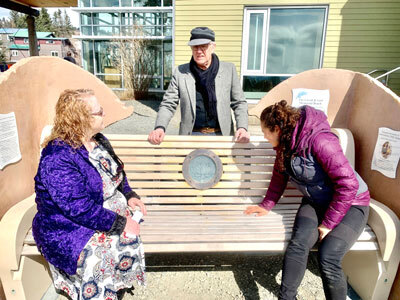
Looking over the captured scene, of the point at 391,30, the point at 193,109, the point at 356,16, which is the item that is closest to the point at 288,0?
the point at 356,16

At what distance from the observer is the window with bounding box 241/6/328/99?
9.09 meters

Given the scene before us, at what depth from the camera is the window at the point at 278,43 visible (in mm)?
9094

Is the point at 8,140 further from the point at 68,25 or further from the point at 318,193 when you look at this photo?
the point at 68,25

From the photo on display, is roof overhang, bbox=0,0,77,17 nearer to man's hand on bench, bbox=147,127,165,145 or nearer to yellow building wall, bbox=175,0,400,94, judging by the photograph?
yellow building wall, bbox=175,0,400,94

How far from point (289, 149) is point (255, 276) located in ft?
4.18

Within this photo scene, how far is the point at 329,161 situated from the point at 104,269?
1.63 m

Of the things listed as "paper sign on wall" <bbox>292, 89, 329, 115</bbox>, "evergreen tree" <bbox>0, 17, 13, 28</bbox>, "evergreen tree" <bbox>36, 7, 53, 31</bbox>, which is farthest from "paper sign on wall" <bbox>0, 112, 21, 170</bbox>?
"evergreen tree" <bbox>0, 17, 13, 28</bbox>

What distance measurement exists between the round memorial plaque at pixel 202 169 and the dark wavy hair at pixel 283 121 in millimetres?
722

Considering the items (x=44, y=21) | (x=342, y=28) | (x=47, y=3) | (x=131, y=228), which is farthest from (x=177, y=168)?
(x=44, y=21)

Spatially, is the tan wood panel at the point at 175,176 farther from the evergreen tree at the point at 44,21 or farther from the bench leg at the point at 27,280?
the evergreen tree at the point at 44,21

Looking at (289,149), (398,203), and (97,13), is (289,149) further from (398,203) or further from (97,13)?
(97,13)

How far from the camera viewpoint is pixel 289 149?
224cm

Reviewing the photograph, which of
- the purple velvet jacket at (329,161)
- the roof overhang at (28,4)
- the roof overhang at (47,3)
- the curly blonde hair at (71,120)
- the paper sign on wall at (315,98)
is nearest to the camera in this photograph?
the curly blonde hair at (71,120)

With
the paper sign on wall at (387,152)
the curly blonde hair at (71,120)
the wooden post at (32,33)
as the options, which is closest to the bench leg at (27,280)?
the curly blonde hair at (71,120)
